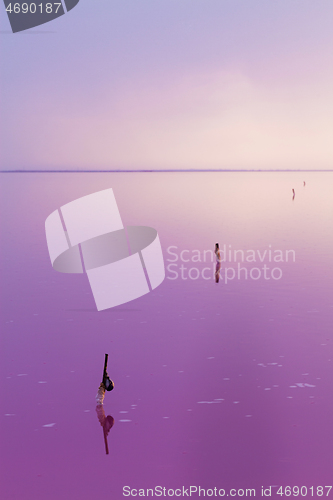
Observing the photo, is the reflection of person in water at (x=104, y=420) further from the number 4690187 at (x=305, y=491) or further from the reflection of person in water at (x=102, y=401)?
the number 4690187 at (x=305, y=491)

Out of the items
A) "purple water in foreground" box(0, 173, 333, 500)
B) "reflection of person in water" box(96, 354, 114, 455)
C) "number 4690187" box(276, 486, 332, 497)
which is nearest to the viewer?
"number 4690187" box(276, 486, 332, 497)

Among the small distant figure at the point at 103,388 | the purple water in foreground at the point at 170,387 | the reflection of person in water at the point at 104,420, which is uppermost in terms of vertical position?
the small distant figure at the point at 103,388

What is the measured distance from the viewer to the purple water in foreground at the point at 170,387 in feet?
29.8

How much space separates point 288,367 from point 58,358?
6.23 m

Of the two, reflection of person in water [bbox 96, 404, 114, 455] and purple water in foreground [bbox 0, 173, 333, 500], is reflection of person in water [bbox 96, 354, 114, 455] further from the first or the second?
purple water in foreground [bbox 0, 173, 333, 500]

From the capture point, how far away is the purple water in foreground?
29.8 feet

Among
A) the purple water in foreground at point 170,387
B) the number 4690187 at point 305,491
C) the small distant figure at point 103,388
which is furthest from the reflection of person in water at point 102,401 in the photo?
the number 4690187 at point 305,491

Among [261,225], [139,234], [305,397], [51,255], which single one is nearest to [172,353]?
[305,397]

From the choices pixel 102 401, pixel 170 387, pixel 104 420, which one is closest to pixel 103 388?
pixel 102 401

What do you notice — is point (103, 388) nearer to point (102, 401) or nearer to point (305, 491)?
point (102, 401)

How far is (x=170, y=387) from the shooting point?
11977 mm

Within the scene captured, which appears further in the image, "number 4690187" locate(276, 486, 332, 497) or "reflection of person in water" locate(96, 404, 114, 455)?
"reflection of person in water" locate(96, 404, 114, 455)

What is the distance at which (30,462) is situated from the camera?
363 inches

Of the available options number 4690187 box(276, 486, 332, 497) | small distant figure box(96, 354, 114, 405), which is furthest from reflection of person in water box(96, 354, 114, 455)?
number 4690187 box(276, 486, 332, 497)
